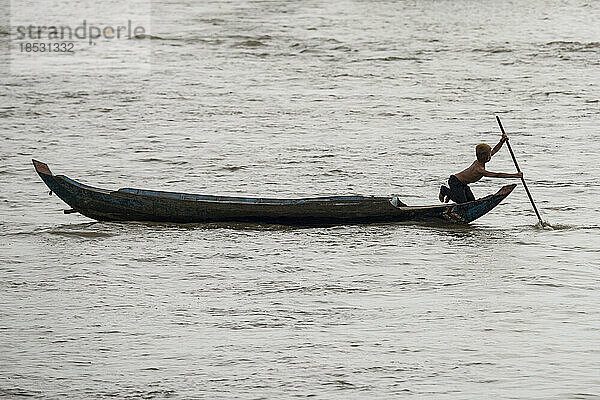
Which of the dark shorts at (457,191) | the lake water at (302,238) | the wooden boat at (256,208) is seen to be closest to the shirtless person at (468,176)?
the dark shorts at (457,191)

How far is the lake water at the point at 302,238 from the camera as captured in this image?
26.2 ft

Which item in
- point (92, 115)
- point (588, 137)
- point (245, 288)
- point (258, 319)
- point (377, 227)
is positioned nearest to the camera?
point (258, 319)

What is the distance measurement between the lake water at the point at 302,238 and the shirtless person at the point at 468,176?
32 centimetres

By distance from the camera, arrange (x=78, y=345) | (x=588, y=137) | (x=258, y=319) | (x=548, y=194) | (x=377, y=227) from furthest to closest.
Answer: (x=588, y=137), (x=548, y=194), (x=377, y=227), (x=258, y=319), (x=78, y=345)

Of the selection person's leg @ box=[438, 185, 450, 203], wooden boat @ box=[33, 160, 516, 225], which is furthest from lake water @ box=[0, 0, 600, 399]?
person's leg @ box=[438, 185, 450, 203]

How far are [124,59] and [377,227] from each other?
14.2 meters

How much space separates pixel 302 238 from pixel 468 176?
163 centimetres

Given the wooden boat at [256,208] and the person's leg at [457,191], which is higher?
the person's leg at [457,191]

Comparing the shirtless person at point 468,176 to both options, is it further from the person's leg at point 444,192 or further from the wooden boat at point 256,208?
the wooden boat at point 256,208

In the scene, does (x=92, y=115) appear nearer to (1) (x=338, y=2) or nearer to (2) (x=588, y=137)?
(2) (x=588, y=137)

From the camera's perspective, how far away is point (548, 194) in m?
12.8

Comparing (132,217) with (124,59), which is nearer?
(132,217)

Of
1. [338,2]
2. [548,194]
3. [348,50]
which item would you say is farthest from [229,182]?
[338,2]

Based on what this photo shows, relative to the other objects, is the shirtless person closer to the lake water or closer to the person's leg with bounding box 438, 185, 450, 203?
the person's leg with bounding box 438, 185, 450, 203
